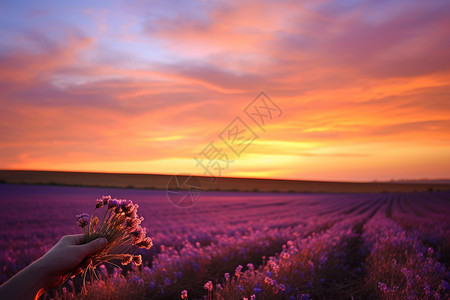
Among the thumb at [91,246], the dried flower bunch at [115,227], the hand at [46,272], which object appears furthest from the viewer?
the dried flower bunch at [115,227]

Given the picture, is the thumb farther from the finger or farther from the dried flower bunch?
the dried flower bunch

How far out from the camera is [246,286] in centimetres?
361

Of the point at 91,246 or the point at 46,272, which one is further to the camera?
the point at 91,246

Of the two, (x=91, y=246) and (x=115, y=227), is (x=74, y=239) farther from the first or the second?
(x=115, y=227)

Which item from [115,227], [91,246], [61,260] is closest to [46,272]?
[61,260]

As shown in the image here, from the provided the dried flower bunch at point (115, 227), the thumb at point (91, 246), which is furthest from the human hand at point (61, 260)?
the dried flower bunch at point (115, 227)

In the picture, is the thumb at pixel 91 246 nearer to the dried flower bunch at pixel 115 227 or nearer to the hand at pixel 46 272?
the hand at pixel 46 272

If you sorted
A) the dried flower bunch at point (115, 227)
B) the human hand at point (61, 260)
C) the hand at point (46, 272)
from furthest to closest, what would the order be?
the dried flower bunch at point (115, 227) < the human hand at point (61, 260) < the hand at point (46, 272)

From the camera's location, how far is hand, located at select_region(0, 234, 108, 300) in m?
1.33

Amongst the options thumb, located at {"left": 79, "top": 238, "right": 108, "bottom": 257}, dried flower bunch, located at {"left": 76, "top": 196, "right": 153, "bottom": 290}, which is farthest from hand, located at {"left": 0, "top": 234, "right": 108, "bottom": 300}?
dried flower bunch, located at {"left": 76, "top": 196, "right": 153, "bottom": 290}

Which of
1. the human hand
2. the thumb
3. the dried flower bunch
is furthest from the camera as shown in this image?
the dried flower bunch

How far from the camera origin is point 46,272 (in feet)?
4.90

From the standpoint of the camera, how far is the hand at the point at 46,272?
1334 mm

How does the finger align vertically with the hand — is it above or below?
above
